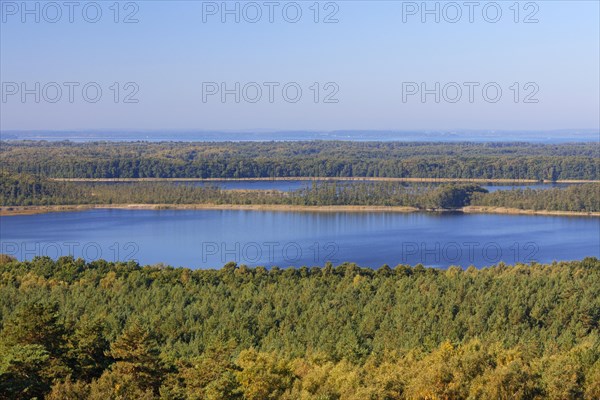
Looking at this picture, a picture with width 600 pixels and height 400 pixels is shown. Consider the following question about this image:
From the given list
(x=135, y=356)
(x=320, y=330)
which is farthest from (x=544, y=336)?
(x=135, y=356)

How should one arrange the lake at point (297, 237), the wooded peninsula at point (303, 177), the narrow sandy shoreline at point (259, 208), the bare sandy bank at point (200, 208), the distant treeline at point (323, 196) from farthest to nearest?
the wooded peninsula at point (303, 177) < the distant treeline at point (323, 196) < the bare sandy bank at point (200, 208) < the narrow sandy shoreline at point (259, 208) < the lake at point (297, 237)

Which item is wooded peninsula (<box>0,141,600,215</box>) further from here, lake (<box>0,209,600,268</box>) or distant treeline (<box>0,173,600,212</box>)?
lake (<box>0,209,600,268</box>)

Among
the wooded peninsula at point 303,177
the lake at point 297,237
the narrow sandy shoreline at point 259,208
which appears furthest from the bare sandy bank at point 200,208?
the lake at point 297,237

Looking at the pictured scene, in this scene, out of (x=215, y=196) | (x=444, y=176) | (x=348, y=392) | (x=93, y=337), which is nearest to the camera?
(x=348, y=392)

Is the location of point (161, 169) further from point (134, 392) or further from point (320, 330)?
point (134, 392)

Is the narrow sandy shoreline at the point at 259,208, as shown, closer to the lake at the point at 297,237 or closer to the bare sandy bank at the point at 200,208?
the bare sandy bank at the point at 200,208

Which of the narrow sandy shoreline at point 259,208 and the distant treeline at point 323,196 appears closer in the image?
the narrow sandy shoreline at point 259,208

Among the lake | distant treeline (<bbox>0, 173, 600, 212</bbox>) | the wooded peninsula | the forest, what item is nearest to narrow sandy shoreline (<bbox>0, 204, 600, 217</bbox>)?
the wooded peninsula
